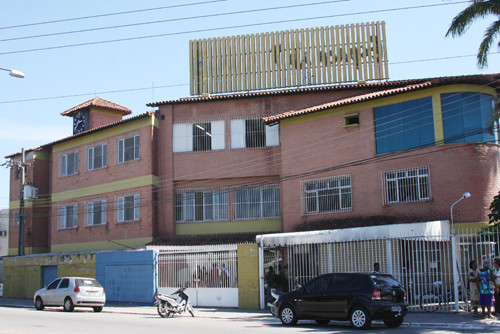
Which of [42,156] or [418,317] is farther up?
[42,156]

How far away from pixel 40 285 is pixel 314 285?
72.0ft

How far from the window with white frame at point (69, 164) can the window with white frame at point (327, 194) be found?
15474mm

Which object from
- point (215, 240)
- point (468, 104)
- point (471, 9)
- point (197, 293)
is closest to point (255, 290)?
point (197, 293)

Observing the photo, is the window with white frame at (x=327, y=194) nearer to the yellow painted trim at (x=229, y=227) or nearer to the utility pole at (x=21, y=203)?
the yellow painted trim at (x=229, y=227)

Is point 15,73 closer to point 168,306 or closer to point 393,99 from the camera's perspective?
point 168,306

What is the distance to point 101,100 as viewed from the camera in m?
38.1

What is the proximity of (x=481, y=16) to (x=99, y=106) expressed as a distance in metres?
24.5

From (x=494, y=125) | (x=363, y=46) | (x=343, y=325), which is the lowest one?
(x=343, y=325)

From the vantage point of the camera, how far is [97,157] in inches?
1300

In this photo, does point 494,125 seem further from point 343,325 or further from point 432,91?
point 343,325

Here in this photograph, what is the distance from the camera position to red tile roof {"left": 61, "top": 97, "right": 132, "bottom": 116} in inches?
1445

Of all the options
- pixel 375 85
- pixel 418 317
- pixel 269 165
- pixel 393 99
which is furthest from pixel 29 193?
pixel 418 317

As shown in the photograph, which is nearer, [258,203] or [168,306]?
[168,306]

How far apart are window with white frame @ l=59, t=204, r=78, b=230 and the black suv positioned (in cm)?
2074
